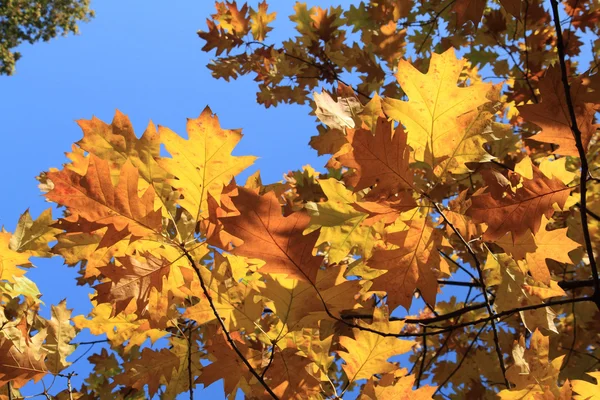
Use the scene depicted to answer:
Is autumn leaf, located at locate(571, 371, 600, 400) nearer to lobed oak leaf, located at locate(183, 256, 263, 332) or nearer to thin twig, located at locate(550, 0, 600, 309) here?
thin twig, located at locate(550, 0, 600, 309)

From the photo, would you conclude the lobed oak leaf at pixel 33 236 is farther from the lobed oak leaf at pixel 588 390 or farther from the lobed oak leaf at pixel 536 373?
the lobed oak leaf at pixel 588 390

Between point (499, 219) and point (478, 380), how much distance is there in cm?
239

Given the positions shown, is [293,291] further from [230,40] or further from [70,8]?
[70,8]

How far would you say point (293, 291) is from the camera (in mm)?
1208

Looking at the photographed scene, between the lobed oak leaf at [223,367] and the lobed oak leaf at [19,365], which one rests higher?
the lobed oak leaf at [223,367]

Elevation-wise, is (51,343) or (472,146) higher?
(472,146)

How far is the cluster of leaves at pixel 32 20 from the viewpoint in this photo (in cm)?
1229

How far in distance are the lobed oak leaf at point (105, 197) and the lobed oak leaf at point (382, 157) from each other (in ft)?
1.68

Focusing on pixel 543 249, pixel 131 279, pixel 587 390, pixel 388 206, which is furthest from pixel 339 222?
pixel 587 390

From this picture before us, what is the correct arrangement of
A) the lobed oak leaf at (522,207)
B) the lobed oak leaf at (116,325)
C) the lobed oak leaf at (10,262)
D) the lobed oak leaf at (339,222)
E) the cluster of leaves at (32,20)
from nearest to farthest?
the lobed oak leaf at (522,207)
the lobed oak leaf at (339,222)
the lobed oak leaf at (10,262)
the lobed oak leaf at (116,325)
the cluster of leaves at (32,20)

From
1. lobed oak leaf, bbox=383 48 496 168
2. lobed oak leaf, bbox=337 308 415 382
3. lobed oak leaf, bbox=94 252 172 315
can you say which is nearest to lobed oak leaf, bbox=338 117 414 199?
lobed oak leaf, bbox=383 48 496 168

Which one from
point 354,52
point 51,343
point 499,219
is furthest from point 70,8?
point 499,219

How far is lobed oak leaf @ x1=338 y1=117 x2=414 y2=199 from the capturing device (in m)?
1.05

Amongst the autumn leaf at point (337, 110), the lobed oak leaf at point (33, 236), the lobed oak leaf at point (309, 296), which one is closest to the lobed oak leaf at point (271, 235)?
the lobed oak leaf at point (309, 296)
